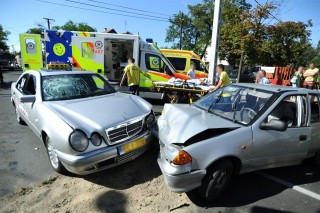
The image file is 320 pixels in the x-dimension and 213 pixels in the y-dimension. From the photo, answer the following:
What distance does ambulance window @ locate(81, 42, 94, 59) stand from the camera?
8.85 meters

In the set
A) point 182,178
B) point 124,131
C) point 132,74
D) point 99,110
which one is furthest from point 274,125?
point 132,74

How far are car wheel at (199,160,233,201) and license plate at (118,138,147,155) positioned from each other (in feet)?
4.00

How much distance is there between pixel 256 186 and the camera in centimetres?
362

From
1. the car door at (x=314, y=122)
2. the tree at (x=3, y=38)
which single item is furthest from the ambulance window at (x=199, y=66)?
the tree at (x=3, y=38)

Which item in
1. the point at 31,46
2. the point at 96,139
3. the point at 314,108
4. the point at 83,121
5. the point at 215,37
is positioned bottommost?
the point at 96,139

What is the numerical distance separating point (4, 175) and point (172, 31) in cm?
4034

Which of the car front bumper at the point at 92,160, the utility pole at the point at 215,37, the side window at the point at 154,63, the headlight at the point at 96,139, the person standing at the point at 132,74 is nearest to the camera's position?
the car front bumper at the point at 92,160

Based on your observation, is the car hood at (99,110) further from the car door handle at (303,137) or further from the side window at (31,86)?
the car door handle at (303,137)

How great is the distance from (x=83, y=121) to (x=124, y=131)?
642mm

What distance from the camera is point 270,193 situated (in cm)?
347

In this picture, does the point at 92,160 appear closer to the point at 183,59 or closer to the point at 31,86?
the point at 31,86

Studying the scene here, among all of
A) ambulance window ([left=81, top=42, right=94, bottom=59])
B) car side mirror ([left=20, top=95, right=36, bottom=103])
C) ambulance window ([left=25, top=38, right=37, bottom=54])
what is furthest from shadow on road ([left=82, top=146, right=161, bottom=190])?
ambulance window ([left=25, top=38, right=37, bottom=54])

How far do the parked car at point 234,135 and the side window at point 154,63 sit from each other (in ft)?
17.8

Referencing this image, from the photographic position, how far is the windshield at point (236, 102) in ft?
11.5
